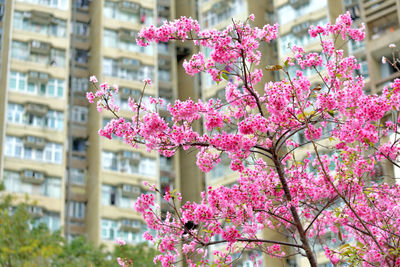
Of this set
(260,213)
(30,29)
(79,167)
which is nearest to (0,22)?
(30,29)

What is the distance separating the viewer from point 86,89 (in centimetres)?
4181

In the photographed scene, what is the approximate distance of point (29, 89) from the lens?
38219 mm

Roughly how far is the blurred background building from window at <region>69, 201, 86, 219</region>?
72 mm

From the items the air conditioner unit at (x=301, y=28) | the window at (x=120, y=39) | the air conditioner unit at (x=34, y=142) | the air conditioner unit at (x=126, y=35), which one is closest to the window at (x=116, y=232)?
the air conditioner unit at (x=34, y=142)

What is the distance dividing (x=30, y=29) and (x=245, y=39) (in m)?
31.5

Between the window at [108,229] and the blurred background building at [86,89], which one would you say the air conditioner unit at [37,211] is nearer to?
the blurred background building at [86,89]

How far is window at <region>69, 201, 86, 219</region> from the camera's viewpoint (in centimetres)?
3869

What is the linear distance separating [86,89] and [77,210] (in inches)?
270

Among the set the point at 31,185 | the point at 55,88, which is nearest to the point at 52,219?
the point at 31,185

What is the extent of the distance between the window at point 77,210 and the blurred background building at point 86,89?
72mm

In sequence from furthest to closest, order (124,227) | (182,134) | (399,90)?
(124,227)
(399,90)
(182,134)

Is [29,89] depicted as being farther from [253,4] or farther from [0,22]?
[253,4]

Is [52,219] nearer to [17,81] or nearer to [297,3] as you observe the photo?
[17,81]

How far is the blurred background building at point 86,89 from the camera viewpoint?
119ft
